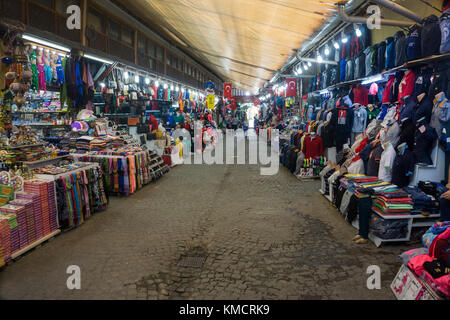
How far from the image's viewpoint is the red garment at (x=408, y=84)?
4945 millimetres

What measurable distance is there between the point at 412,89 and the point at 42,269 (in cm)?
587

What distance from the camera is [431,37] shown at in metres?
4.32

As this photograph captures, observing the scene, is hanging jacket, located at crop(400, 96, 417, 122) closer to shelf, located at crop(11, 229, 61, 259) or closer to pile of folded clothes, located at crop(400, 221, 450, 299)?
pile of folded clothes, located at crop(400, 221, 450, 299)

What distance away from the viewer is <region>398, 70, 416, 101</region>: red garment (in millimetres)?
4945

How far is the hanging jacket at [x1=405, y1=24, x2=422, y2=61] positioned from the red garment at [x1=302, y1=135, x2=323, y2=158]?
12.3 feet

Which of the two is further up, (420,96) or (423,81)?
(423,81)

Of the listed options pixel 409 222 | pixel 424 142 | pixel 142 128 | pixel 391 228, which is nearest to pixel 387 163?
pixel 424 142

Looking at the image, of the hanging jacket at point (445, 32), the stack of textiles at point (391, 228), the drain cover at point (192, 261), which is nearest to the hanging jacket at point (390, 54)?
the hanging jacket at point (445, 32)

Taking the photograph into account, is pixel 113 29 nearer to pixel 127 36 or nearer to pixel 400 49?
pixel 127 36

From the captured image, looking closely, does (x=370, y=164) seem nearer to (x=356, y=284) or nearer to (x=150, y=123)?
(x=356, y=284)

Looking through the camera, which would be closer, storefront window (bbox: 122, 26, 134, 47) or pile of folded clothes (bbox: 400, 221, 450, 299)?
pile of folded clothes (bbox: 400, 221, 450, 299)

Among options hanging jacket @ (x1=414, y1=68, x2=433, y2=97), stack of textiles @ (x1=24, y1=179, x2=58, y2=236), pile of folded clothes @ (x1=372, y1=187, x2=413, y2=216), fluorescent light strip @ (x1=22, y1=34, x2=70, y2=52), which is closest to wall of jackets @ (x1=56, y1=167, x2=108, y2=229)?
stack of textiles @ (x1=24, y1=179, x2=58, y2=236)

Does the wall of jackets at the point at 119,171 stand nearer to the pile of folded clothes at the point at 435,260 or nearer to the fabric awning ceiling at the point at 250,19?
the fabric awning ceiling at the point at 250,19

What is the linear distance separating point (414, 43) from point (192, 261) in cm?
463
